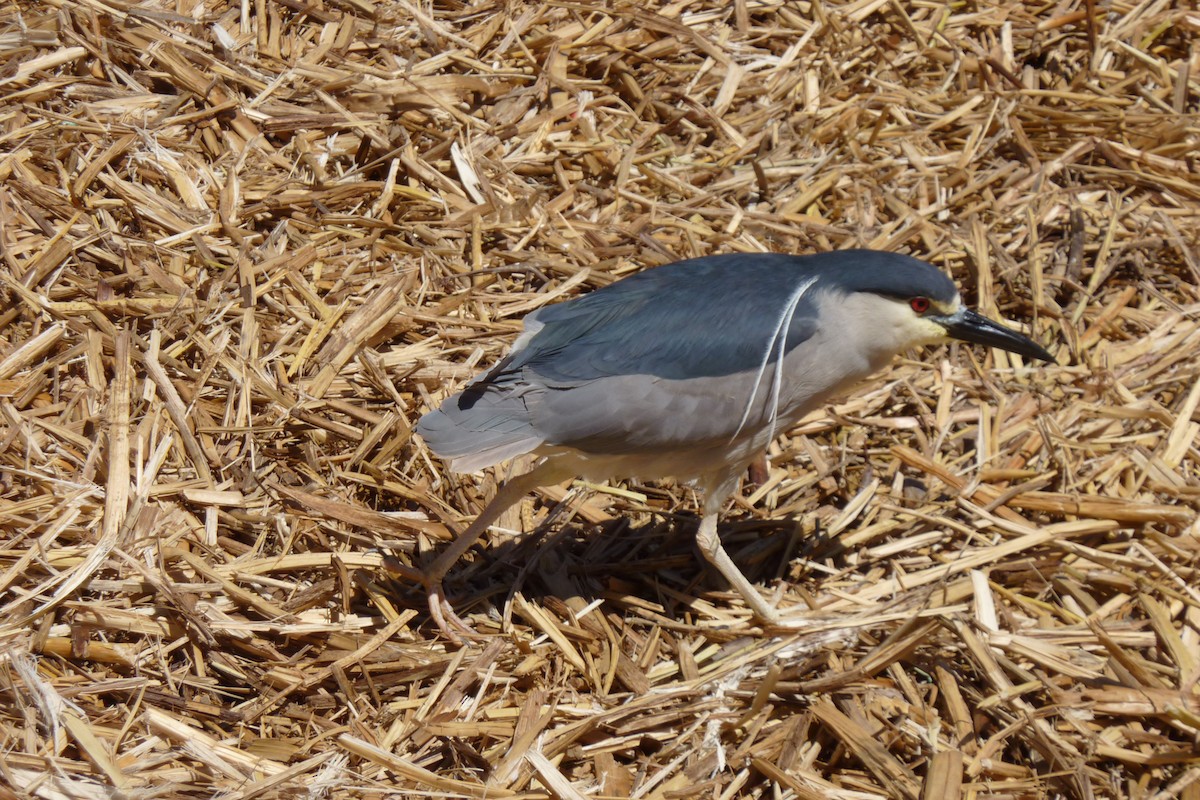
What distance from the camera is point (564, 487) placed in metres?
4.22

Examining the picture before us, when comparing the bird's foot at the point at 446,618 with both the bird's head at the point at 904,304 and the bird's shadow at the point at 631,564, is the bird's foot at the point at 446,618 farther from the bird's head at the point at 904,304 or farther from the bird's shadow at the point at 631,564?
the bird's head at the point at 904,304

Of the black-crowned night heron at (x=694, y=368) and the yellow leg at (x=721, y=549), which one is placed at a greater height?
the black-crowned night heron at (x=694, y=368)

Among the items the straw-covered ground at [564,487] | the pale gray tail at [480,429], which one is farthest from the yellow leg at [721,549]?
the pale gray tail at [480,429]

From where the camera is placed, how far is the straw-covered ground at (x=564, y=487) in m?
3.34

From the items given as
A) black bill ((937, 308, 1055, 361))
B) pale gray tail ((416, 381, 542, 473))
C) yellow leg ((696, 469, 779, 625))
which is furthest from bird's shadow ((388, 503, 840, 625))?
black bill ((937, 308, 1055, 361))

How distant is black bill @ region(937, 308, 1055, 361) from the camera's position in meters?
3.74

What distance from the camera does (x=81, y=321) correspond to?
413 centimetres

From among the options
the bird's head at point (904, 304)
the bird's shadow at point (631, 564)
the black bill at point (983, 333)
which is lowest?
the bird's shadow at point (631, 564)

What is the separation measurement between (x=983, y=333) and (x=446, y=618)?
191cm

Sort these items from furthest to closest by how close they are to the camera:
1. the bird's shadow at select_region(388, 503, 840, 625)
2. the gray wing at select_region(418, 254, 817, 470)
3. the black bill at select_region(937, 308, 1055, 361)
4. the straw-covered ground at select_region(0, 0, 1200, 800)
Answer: the bird's shadow at select_region(388, 503, 840, 625) < the black bill at select_region(937, 308, 1055, 361) < the gray wing at select_region(418, 254, 817, 470) < the straw-covered ground at select_region(0, 0, 1200, 800)

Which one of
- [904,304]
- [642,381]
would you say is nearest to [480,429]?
[642,381]

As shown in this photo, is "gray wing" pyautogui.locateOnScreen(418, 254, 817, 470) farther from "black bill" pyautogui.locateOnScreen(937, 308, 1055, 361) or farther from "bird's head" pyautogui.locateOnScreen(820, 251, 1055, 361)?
→ "black bill" pyautogui.locateOnScreen(937, 308, 1055, 361)

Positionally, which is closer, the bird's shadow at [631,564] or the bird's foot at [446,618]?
the bird's foot at [446,618]

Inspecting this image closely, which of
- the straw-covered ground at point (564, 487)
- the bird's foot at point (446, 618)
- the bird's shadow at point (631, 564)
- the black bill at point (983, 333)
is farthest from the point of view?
the bird's shadow at point (631, 564)
